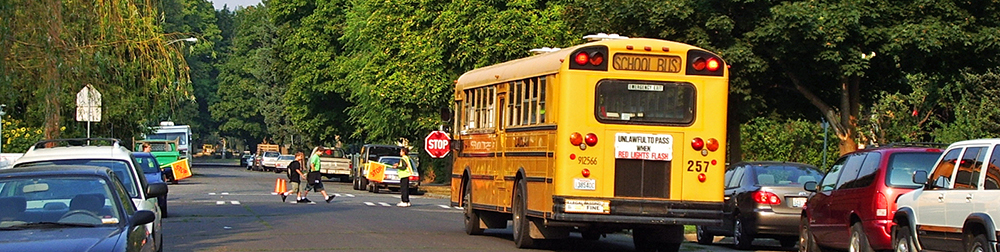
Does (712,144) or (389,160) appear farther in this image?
(389,160)

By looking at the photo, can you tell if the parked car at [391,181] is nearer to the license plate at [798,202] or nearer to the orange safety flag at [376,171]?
the orange safety flag at [376,171]

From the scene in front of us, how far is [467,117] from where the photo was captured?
2120cm

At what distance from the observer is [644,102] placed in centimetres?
1616

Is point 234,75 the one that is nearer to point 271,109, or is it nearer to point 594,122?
point 271,109

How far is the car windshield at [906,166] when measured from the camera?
13789mm

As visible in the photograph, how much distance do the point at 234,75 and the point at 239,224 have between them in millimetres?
88855

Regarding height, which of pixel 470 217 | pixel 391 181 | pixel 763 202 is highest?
pixel 763 202

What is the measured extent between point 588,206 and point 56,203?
6.76 metres

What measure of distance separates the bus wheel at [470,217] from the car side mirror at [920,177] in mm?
8826

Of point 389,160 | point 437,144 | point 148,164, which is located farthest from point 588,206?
point 389,160

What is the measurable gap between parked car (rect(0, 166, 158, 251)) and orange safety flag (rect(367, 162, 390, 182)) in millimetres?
33751

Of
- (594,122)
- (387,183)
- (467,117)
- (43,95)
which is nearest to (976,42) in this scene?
(467,117)

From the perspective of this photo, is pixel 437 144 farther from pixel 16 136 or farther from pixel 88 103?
pixel 88 103

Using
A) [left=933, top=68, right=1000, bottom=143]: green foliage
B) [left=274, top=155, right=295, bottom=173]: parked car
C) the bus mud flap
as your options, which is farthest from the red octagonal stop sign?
[left=274, top=155, right=295, bottom=173]: parked car
